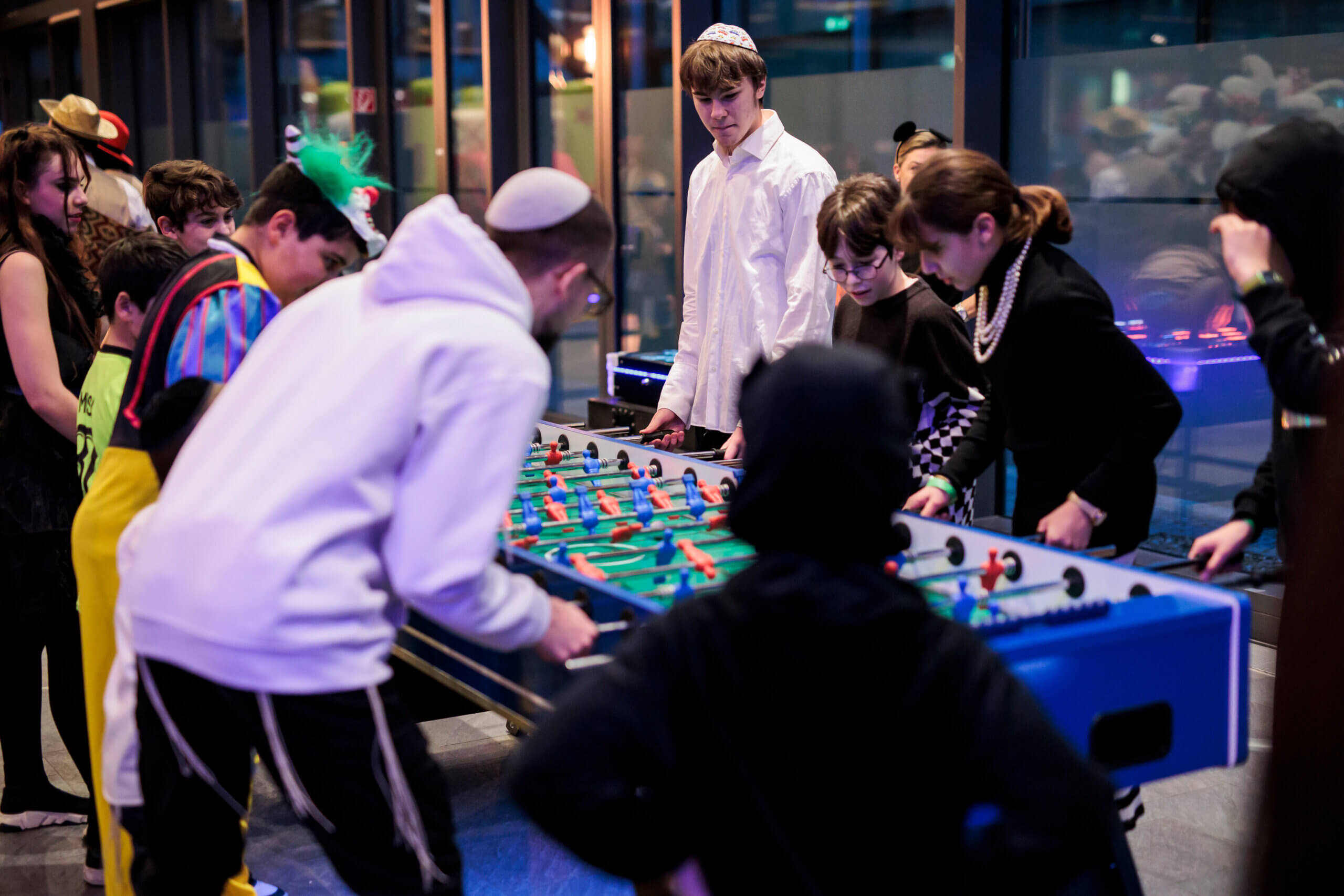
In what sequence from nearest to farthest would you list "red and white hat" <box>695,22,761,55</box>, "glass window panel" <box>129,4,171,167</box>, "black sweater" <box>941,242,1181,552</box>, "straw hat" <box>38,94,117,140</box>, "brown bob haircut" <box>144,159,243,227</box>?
"black sweater" <box>941,242,1181,552</box>, "brown bob haircut" <box>144,159,243,227</box>, "red and white hat" <box>695,22,761,55</box>, "straw hat" <box>38,94,117,140</box>, "glass window panel" <box>129,4,171,167</box>

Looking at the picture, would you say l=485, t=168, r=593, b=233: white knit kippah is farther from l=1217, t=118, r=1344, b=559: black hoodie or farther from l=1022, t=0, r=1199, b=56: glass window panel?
l=1022, t=0, r=1199, b=56: glass window panel

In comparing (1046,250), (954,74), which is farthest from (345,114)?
(1046,250)

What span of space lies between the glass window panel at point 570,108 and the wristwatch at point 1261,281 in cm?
532

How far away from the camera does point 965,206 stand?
97.7 inches

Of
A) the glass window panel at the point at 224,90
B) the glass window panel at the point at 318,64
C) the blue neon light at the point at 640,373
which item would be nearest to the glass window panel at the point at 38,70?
the glass window panel at the point at 224,90

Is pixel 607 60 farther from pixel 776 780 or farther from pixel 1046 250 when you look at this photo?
pixel 776 780

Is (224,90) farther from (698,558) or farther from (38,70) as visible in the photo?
(698,558)

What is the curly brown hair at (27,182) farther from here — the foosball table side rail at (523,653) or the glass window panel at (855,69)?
the glass window panel at (855,69)

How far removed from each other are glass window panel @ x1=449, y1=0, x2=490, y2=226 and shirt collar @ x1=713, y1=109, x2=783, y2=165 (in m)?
4.52

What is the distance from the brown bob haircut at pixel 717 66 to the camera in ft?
12.0

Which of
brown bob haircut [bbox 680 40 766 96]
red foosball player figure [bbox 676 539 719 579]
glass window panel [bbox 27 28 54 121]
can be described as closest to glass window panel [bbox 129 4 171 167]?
glass window panel [bbox 27 28 54 121]

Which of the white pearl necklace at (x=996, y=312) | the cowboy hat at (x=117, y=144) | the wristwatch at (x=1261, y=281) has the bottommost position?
the white pearl necklace at (x=996, y=312)

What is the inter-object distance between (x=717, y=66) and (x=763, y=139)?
0.26 m

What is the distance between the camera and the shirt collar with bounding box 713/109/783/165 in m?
3.77
